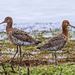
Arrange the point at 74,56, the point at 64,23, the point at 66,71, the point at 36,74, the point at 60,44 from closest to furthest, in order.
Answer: the point at 36,74, the point at 66,71, the point at 60,44, the point at 64,23, the point at 74,56

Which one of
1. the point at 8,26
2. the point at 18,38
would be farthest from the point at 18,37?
the point at 8,26

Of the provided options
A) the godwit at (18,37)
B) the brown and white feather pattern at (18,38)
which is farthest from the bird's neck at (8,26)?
the brown and white feather pattern at (18,38)

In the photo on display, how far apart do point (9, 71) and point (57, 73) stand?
49.4 inches

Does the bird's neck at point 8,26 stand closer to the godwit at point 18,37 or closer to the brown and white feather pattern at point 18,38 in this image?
the godwit at point 18,37

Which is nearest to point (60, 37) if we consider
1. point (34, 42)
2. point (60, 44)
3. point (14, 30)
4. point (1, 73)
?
point (60, 44)

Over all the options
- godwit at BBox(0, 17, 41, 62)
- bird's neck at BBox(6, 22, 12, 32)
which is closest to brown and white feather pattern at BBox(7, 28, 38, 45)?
godwit at BBox(0, 17, 41, 62)

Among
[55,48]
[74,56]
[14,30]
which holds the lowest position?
[74,56]

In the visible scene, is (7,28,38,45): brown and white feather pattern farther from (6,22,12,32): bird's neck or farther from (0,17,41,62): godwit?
(6,22,12,32): bird's neck

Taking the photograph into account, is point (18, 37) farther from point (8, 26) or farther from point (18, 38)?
point (8, 26)

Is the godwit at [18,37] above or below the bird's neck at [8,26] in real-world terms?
below

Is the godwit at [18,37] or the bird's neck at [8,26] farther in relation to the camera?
the bird's neck at [8,26]

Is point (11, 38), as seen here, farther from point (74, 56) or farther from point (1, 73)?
point (74, 56)

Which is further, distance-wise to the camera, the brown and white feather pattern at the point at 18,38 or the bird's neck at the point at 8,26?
the bird's neck at the point at 8,26

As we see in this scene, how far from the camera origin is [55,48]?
804 cm
